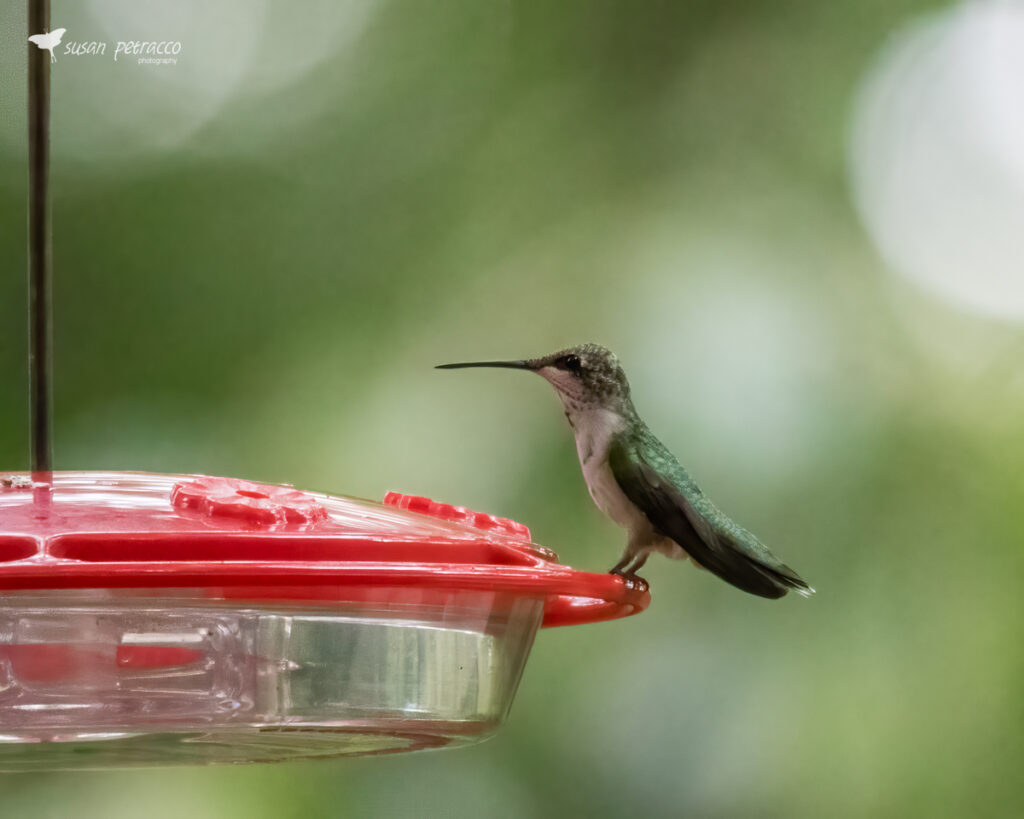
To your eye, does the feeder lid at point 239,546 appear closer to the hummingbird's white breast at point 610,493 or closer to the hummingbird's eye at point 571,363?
the hummingbird's white breast at point 610,493

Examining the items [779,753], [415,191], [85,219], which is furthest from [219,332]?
[779,753]

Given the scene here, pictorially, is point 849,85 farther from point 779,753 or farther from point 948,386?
point 779,753

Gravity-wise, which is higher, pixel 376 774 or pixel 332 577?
pixel 332 577

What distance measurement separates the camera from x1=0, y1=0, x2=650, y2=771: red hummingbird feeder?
1247 mm

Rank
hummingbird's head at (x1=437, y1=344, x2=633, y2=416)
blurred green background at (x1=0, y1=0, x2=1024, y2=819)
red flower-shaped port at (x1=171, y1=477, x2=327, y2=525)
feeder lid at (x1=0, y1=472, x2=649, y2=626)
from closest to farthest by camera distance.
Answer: feeder lid at (x1=0, y1=472, x2=649, y2=626)
red flower-shaped port at (x1=171, y1=477, x2=327, y2=525)
hummingbird's head at (x1=437, y1=344, x2=633, y2=416)
blurred green background at (x1=0, y1=0, x2=1024, y2=819)

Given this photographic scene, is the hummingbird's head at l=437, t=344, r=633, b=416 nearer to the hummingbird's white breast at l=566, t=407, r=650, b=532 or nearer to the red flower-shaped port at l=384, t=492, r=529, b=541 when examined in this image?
the hummingbird's white breast at l=566, t=407, r=650, b=532

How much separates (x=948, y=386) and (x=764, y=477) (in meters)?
0.83

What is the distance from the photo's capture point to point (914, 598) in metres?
4.98

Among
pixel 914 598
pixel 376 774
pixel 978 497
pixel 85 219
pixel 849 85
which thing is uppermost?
pixel 849 85

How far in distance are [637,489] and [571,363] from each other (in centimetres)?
41

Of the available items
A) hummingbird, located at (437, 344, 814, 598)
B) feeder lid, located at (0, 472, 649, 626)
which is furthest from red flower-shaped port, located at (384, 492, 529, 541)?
hummingbird, located at (437, 344, 814, 598)

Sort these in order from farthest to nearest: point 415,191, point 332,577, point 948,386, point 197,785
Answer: point 415,191
point 948,386
point 197,785
point 332,577

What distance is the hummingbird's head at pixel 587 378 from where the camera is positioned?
2.76 metres

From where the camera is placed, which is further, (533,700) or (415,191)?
(415,191)
